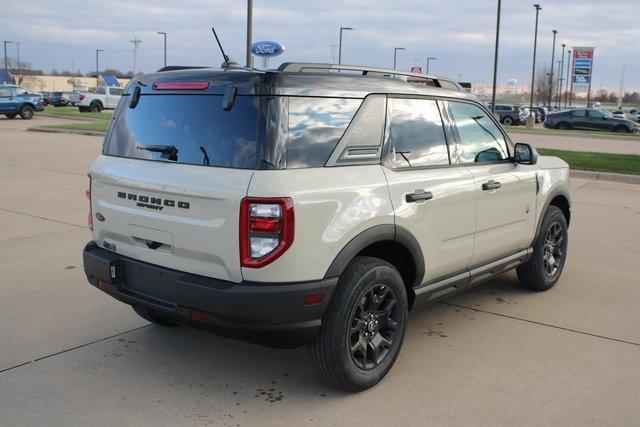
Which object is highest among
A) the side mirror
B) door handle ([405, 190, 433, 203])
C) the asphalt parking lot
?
the side mirror

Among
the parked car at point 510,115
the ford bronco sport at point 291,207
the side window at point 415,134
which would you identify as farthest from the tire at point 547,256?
the parked car at point 510,115

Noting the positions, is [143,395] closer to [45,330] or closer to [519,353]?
[45,330]

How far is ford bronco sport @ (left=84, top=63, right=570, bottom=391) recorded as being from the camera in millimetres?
3240

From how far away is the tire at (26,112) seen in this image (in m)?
32.1

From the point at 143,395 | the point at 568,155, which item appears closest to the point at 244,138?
the point at 143,395

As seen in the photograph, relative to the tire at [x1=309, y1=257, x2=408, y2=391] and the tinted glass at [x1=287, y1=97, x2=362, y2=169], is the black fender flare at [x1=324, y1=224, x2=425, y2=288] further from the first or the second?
the tinted glass at [x1=287, y1=97, x2=362, y2=169]

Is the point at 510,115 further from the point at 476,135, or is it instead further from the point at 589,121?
the point at 476,135

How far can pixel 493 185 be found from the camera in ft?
15.4

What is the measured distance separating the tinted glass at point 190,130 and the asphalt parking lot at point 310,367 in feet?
4.44

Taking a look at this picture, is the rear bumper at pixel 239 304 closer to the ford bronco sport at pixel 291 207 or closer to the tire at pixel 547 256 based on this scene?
the ford bronco sport at pixel 291 207

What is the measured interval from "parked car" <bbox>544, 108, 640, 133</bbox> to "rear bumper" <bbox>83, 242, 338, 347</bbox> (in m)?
37.9

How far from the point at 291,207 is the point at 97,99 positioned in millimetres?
41567

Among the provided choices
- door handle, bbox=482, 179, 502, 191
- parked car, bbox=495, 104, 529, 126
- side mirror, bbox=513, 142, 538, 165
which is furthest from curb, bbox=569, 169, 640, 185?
parked car, bbox=495, 104, 529, 126

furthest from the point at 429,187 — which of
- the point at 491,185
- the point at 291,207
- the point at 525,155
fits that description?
the point at 525,155
